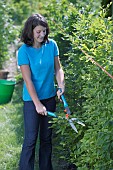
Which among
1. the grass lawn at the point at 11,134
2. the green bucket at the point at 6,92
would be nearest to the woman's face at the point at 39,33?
the grass lawn at the point at 11,134

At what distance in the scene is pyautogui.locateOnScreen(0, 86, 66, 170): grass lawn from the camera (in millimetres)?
4797

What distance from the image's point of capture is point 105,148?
10.0 ft

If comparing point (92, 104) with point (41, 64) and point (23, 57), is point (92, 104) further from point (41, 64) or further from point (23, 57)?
point (23, 57)

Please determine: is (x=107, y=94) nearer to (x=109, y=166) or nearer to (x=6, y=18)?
(x=109, y=166)

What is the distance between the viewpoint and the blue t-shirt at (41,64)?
3.84 metres

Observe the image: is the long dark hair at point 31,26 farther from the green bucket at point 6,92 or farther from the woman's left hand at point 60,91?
the green bucket at point 6,92

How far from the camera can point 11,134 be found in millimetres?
5652

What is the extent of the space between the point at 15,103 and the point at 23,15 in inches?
236

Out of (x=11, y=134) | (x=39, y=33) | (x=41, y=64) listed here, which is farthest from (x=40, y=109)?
(x=11, y=134)

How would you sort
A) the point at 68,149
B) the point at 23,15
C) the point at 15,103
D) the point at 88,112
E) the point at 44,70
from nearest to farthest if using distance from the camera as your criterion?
1. the point at 88,112
2. the point at 44,70
3. the point at 68,149
4. the point at 15,103
5. the point at 23,15

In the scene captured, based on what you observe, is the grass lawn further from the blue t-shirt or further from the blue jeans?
the blue t-shirt

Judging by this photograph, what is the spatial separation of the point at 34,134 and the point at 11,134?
1.76m

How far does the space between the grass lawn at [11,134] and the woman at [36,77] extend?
0.69 metres

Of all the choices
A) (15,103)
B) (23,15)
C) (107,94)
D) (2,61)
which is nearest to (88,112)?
(107,94)
